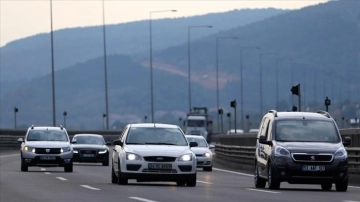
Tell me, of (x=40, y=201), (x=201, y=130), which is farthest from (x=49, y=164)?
(x=201, y=130)

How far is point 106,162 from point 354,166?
17239 millimetres

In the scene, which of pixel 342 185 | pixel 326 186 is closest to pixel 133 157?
pixel 326 186

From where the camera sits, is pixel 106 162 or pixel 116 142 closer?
pixel 116 142

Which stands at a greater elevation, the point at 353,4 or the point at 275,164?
the point at 353,4

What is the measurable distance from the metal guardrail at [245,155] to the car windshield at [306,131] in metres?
5.60

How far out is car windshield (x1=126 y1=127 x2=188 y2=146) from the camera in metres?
30.1

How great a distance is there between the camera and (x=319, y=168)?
27656mm

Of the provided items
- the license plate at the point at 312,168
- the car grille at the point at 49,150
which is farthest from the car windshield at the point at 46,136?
the license plate at the point at 312,168

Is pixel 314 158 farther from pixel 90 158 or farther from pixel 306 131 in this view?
pixel 90 158

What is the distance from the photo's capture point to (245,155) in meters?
49.5

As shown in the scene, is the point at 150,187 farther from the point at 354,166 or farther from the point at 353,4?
the point at 353,4

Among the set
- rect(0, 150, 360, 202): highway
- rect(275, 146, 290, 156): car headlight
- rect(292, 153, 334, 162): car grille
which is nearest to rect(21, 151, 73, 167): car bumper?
rect(0, 150, 360, 202): highway

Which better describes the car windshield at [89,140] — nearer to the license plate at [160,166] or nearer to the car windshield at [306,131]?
the license plate at [160,166]

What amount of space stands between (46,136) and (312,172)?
627 inches
